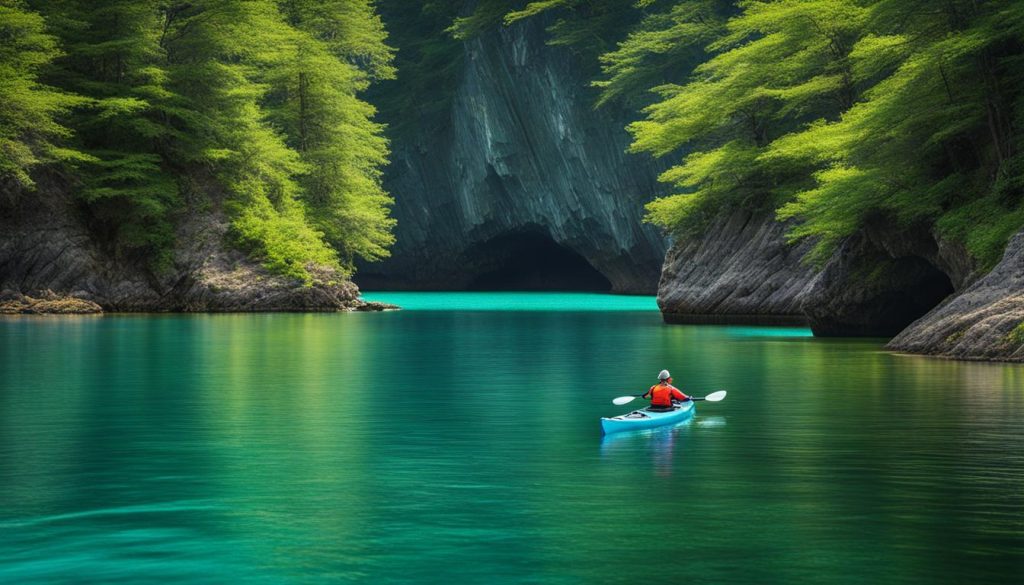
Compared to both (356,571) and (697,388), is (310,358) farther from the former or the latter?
(356,571)

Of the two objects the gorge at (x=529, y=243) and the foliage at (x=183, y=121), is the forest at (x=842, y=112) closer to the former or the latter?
the gorge at (x=529, y=243)

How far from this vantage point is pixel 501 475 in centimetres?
1359

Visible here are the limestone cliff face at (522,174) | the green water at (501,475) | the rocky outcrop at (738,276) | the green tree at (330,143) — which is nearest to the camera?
the green water at (501,475)

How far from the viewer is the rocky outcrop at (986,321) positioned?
26609 mm

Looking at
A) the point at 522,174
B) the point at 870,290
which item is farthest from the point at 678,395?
the point at 522,174

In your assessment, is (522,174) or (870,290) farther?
(522,174)

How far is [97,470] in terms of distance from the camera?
13883 millimetres

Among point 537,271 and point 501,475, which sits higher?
point 537,271

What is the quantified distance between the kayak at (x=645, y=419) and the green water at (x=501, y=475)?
0.72ft

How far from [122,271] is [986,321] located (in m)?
42.0

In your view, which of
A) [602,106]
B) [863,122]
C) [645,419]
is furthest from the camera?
[602,106]

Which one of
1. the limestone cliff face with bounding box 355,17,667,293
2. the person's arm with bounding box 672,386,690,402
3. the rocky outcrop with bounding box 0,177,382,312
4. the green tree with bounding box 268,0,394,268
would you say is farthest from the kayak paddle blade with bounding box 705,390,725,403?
the limestone cliff face with bounding box 355,17,667,293

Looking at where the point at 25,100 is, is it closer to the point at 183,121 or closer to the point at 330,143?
the point at 183,121

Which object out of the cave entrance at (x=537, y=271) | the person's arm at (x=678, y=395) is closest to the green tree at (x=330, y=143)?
the cave entrance at (x=537, y=271)
